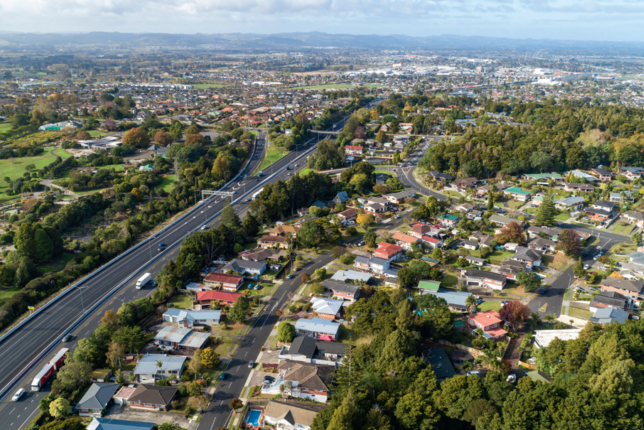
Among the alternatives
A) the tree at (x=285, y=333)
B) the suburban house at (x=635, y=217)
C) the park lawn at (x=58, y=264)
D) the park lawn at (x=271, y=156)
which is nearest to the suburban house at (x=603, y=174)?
the suburban house at (x=635, y=217)

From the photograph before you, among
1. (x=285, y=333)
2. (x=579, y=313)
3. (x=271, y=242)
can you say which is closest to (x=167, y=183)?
(x=271, y=242)

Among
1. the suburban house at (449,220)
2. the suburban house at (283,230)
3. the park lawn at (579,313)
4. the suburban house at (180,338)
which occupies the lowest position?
the suburban house at (180,338)

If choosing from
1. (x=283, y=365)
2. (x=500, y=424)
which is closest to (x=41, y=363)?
(x=283, y=365)

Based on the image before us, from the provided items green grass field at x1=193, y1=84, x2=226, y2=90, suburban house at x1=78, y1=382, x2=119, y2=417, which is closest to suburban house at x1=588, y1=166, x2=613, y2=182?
suburban house at x1=78, y1=382, x2=119, y2=417

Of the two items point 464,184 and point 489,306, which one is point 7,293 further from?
point 464,184

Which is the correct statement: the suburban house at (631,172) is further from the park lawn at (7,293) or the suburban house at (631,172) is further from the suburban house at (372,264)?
the park lawn at (7,293)


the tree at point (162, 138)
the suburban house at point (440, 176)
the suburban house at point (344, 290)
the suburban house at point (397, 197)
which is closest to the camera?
the suburban house at point (344, 290)
